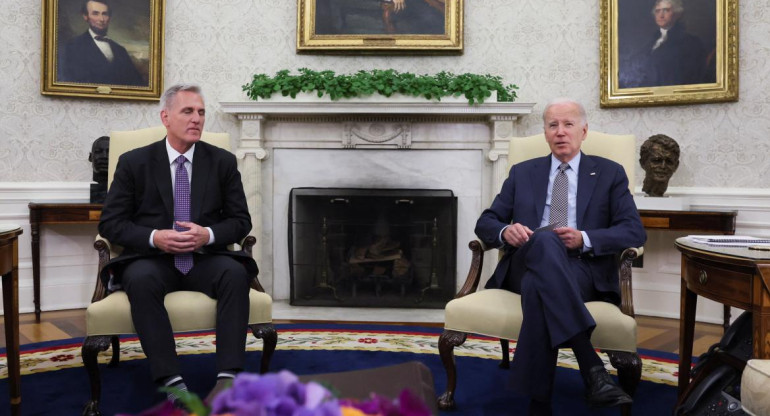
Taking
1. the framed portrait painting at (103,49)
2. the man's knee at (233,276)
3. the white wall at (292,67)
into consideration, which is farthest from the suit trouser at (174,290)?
the framed portrait painting at (103,49)

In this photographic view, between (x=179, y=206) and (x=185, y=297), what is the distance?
0.50 m

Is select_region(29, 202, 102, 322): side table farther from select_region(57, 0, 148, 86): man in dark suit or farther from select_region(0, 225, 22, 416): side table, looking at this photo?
select_region(0, 225, 22, 416): side table

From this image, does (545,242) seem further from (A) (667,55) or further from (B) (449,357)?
(A) (667,55)

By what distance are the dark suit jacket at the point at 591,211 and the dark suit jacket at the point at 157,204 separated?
1.24 metres

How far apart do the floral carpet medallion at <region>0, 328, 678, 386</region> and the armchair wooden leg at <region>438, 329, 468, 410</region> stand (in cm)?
86

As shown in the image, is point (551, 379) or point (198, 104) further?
point (198, 104)

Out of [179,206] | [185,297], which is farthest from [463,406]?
[179,206]

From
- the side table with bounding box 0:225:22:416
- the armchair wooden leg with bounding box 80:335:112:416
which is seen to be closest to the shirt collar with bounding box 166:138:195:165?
the side table with bounding box 0:225:22:416

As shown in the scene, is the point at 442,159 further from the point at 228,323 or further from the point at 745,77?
the point at 228,323

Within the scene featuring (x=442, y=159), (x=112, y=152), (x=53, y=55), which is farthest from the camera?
(x=442, y=159)

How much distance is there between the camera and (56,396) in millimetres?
2809

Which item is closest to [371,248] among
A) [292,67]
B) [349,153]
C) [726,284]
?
[349,153]

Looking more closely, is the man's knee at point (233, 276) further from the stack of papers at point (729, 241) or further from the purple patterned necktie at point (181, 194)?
the stack of papers at point (729, 241)

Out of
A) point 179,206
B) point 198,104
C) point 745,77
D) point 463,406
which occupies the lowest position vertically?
point 463,406
